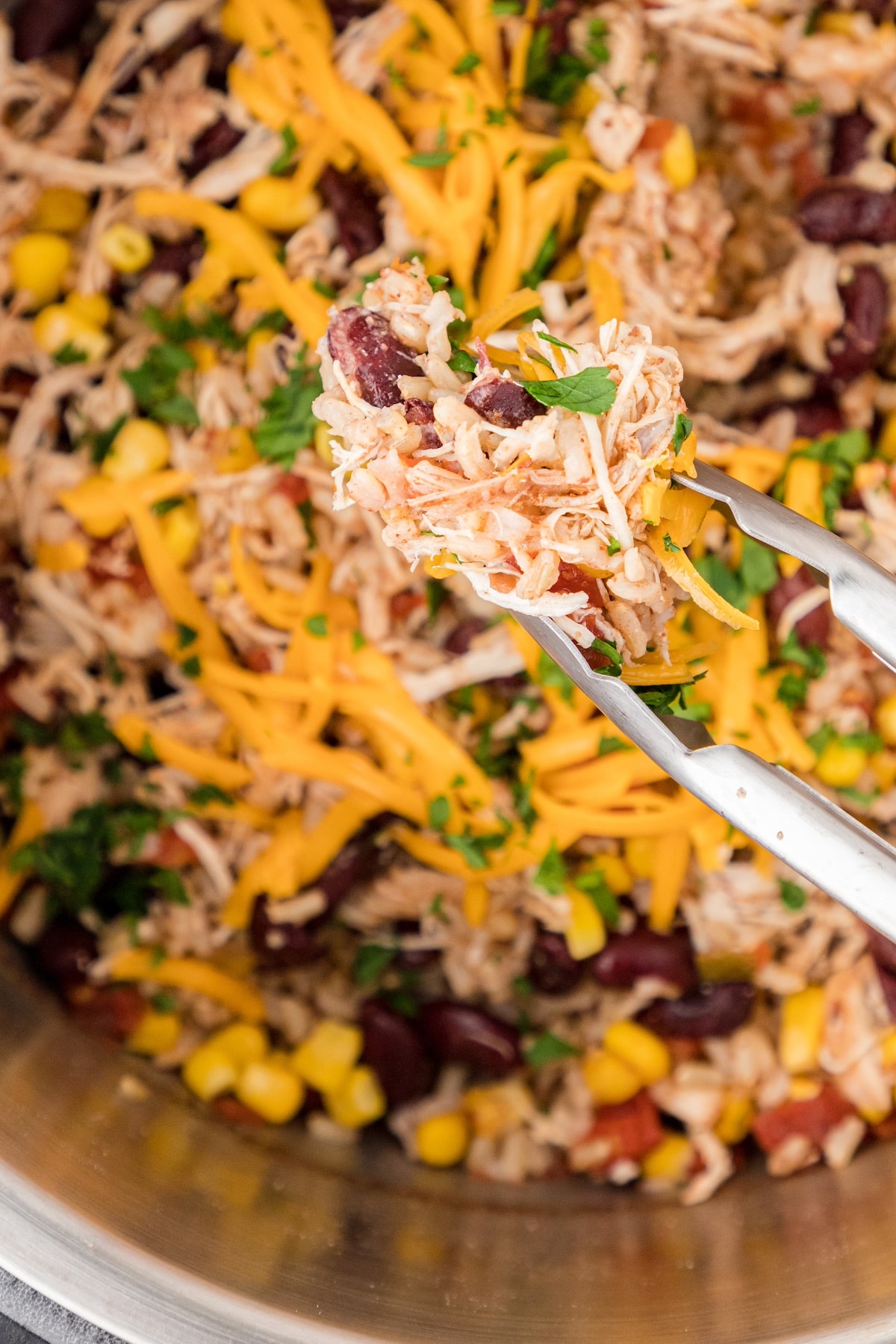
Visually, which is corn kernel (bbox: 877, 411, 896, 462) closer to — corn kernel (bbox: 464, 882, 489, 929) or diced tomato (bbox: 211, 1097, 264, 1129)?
corn kernel (bbox: 464, 882, 489, 929)

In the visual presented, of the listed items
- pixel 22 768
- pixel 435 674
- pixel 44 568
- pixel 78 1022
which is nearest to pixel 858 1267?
pixel 435 674

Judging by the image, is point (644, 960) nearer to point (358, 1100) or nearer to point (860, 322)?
point (358, 1100)

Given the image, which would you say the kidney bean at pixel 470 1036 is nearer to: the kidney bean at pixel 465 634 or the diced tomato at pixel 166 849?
the diced tomato at pixel 166 849

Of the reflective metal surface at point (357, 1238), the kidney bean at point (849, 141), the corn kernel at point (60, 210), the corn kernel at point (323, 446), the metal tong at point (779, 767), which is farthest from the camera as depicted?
the corn kernel at point (60, 210)

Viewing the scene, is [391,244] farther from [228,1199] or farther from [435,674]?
[228,1199]

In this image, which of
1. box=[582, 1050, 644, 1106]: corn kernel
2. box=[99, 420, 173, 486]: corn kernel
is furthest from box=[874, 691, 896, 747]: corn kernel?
box=[99, 420, 173, 486]: corn kernel

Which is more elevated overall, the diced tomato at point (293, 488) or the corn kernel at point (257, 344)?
the corn kernel at point (257, 344)

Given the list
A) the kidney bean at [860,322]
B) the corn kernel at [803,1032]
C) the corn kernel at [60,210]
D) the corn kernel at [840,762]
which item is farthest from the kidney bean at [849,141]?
the corn kernel at [803,1032]
